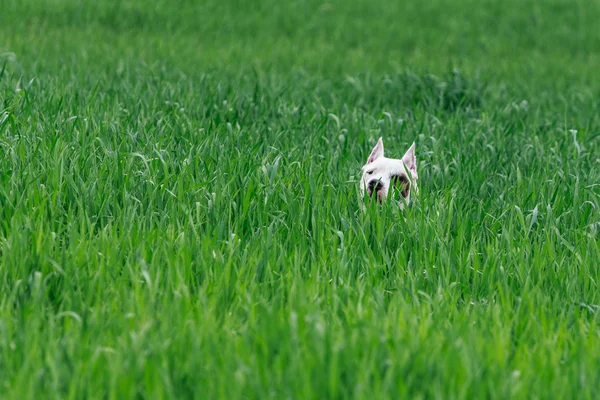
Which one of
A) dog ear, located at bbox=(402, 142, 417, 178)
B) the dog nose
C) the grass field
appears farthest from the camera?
dog ear, located at bbox=(402, 142, 417, 178)

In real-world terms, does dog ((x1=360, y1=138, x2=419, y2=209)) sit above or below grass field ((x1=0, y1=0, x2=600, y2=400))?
above

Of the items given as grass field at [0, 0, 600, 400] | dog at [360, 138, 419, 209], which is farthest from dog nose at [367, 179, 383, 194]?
grass field at [0, 0, 600, 400]

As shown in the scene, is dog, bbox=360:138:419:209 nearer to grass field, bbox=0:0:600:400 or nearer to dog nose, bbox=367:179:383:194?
dog nose, bbox=367:179:383:194

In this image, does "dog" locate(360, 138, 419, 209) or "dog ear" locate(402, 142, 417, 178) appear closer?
"dog" locate(360, 138, 419, 209)

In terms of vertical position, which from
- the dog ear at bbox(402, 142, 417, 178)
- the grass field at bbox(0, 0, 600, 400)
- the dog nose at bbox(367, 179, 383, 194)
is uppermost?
the dog ear at bbox(402, 142, 417, 178)

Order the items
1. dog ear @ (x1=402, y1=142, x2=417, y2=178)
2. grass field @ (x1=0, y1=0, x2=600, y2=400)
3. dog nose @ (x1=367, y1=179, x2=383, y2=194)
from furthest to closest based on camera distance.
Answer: dog ear @ (x1=402, y1=142, x2=417, y2=178), dog nose @ (x1=367, y1=179, x2=383, y2=194), grass field @ (x1=0, y1=0, x2=600, y2=400)

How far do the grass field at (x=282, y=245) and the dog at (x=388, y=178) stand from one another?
0.13 meters

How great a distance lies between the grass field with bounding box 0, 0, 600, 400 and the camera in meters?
2.66

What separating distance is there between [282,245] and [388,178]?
84 centimetres

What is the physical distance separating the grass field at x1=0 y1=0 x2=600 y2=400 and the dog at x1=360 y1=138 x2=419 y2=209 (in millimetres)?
130

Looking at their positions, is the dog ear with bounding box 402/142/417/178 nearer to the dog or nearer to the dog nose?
the dog

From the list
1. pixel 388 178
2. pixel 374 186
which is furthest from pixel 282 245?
pixel 388 178

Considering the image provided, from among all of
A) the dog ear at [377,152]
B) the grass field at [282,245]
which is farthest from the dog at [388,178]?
the grass field at [282,245]

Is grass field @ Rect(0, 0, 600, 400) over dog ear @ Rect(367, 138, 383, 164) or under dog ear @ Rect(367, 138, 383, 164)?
under
